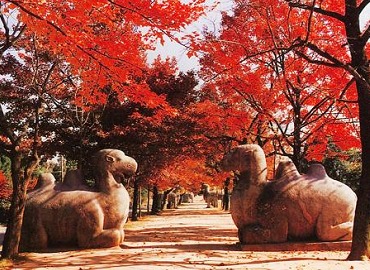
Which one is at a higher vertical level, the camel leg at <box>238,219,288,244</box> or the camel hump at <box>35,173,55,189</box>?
the camel hump at <box>35,173,55,189</box>

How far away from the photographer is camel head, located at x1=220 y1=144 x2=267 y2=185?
1227cm

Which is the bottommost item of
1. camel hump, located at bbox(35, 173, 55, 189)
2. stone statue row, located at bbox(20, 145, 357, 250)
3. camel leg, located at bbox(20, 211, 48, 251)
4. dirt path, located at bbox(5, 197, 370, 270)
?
dirt path, located at bbox(5, 197, 370, 270)

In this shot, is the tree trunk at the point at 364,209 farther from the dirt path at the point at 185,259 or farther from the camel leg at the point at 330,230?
the camel leg at the point at 330,230

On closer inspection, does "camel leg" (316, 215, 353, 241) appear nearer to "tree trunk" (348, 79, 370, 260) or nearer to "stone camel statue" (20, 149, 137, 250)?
"tree trunk" (348, 79, 370, 260)

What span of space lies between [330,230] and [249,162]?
2919mm

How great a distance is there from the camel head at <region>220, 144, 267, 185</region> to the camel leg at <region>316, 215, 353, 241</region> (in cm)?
201

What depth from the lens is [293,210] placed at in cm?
1159

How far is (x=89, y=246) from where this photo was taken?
11688mm

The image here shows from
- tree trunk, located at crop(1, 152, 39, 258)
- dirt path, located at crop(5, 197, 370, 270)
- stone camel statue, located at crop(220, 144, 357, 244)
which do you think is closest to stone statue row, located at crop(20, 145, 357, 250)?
stone camel statue, located at crop(220, 144, 357, 244)

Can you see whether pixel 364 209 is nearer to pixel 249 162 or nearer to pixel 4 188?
pixel 249 162

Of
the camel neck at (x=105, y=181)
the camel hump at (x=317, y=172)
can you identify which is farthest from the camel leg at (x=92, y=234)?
the camel hump at (x=317, y=172)

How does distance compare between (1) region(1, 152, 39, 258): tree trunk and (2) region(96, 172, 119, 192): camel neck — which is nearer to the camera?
(1) region(1, 152, 39, 258): tree trunk

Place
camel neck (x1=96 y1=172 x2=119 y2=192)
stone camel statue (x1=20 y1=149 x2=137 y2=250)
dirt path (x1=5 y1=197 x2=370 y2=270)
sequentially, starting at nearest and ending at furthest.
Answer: dirt path (x1=5 y1=197 x2=370 y2=270)
stone camel statue (x1=20 y1=149 x2=137 y2=250)
camel neck (x1=96 y1=172 x2=119 y2=192)

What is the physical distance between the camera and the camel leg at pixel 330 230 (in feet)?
37.4
